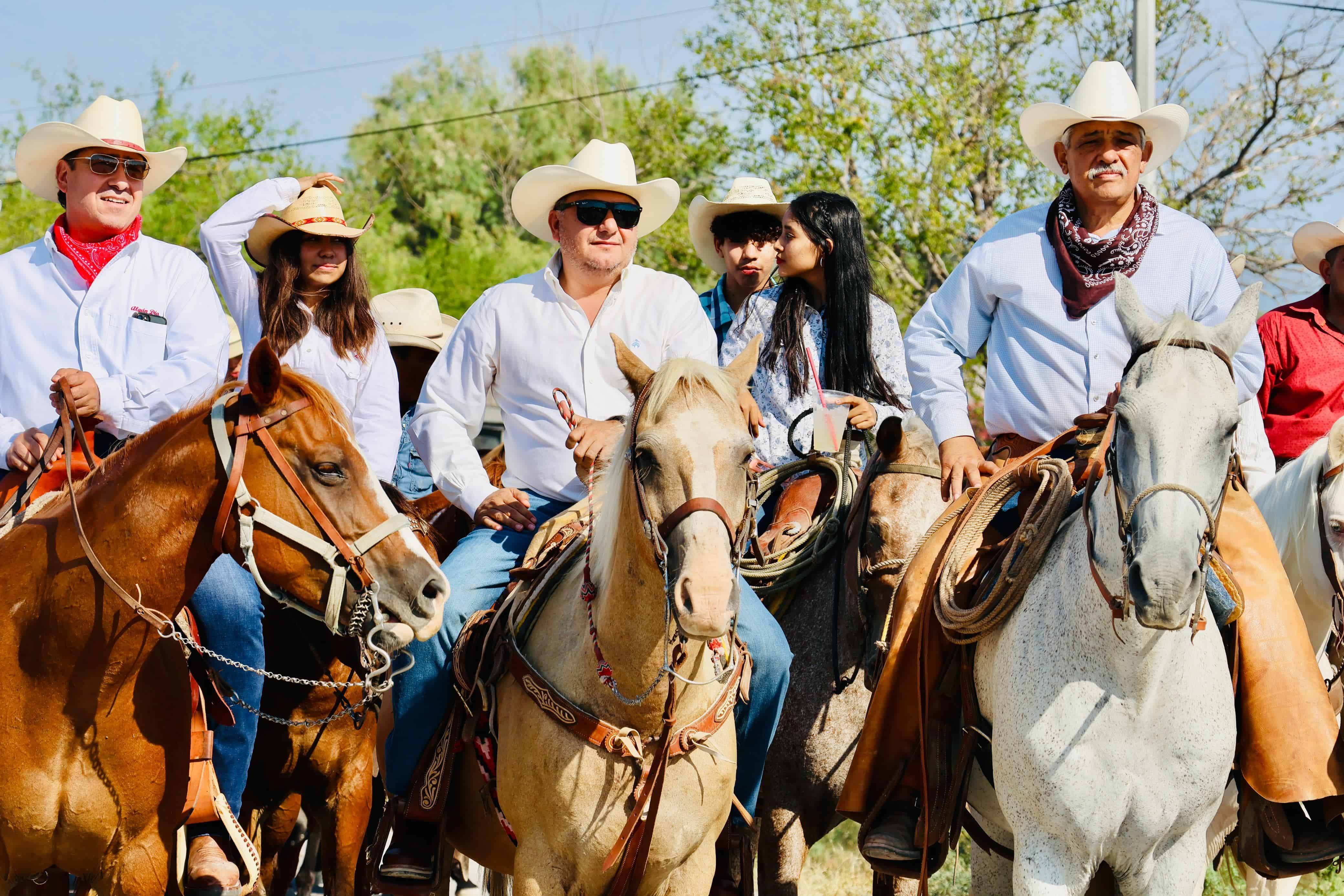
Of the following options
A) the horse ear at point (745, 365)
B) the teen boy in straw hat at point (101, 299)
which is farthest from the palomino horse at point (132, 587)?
the horse ear at point (745, 365)

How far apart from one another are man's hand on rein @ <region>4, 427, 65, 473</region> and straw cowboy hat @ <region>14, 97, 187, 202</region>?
112 cm

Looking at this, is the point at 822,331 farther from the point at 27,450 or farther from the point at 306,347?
the point at 27,450

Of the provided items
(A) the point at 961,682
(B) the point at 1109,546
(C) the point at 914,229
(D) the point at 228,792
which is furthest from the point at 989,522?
(C) the point at 914,229

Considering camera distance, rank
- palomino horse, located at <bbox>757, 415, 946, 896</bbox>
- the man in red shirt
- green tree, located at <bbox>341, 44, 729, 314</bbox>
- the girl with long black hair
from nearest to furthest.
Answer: palomino horse, located at <bbox>757, 415, 946, 896</bbox>, the girl with long black hair, the man in red shirt, green tree, located at <bbox>341, 44, 729, 314</bbox>

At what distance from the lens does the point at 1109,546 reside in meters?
3.99

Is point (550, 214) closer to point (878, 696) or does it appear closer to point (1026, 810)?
point (878, 696)

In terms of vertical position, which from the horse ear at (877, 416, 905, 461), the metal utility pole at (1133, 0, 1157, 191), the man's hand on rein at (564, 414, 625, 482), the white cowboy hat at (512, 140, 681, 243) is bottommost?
the horse ear at (877, 416, 905, 461)

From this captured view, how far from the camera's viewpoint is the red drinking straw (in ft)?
20.6

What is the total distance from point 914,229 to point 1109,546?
540 inches

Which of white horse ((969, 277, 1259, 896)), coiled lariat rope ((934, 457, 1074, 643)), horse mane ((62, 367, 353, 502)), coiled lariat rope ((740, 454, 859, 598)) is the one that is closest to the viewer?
white horse ((969, 277, 1259, 896))

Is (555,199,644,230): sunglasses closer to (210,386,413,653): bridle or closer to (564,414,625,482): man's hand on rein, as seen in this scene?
(564,414,625,482): man's hand on rein

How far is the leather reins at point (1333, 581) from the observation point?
210 inches

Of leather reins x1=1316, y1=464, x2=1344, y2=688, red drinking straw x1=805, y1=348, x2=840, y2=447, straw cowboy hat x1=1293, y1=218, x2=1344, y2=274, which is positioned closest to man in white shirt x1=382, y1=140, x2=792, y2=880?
red drinking straw x1=805, y1=348, x2=840, y2=447

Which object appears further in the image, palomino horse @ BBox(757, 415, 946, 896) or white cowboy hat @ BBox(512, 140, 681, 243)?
palomino horse @ BBox(757, 415, 946, 896)
